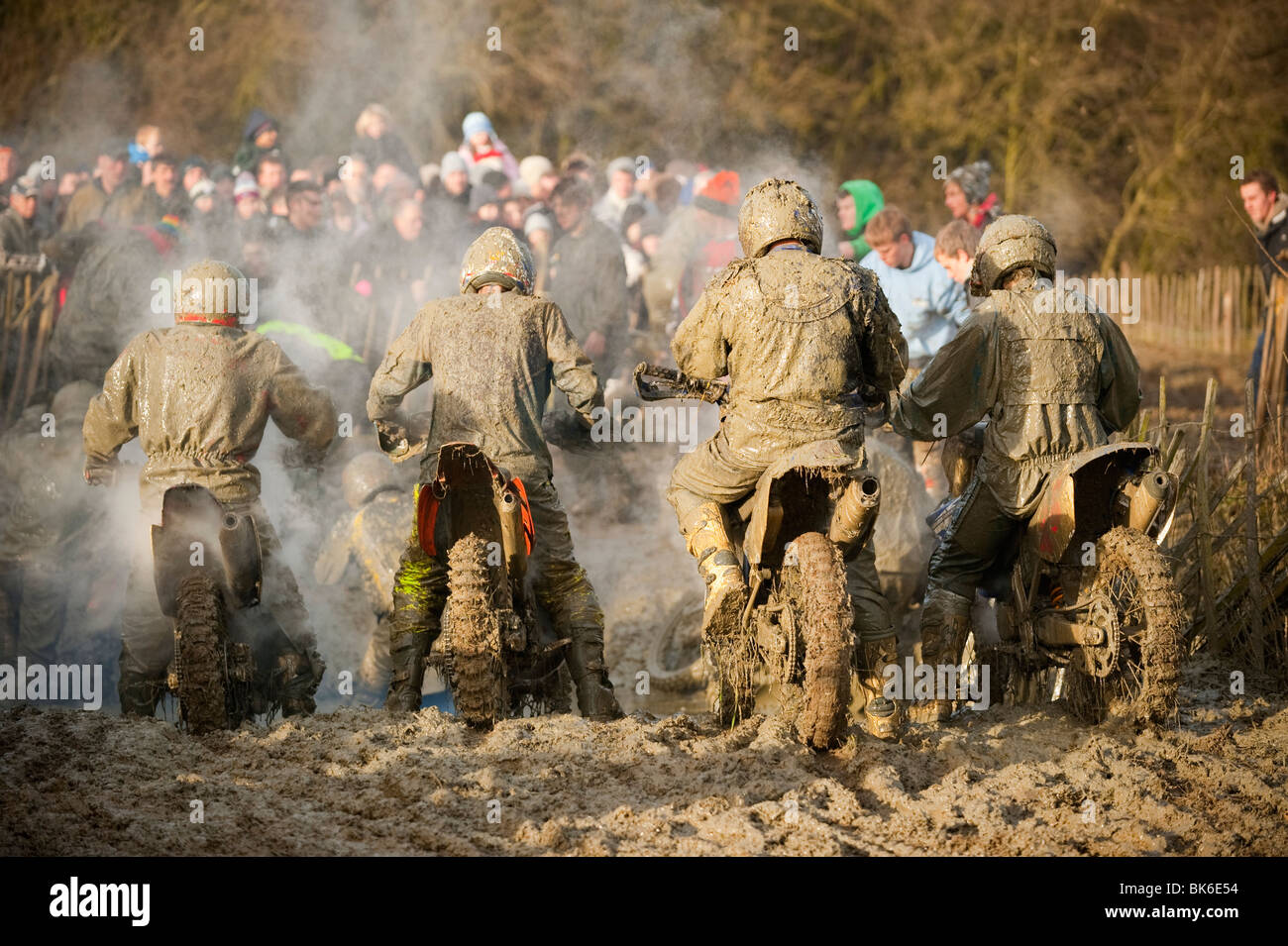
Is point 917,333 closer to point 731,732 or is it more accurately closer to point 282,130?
point 731,732

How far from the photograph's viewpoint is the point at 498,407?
6992mm

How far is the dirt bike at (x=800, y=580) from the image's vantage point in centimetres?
557

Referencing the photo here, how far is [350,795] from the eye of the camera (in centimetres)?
552

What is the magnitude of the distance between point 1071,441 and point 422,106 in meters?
16.4

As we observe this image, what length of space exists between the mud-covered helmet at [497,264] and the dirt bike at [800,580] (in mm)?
1298

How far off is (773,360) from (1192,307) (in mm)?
14565

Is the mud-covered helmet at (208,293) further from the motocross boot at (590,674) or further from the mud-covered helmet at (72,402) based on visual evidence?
the mud-covered helmet at (72,402)

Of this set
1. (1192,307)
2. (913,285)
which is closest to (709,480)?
(913,285)

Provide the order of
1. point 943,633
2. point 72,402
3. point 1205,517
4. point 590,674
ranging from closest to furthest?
point 943,633, point 590,674, point 1205,517, point 72,402

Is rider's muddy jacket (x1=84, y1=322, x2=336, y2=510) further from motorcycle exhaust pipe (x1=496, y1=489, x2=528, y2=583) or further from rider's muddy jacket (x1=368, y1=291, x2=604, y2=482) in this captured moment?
motorcycle exhaust pipe (x1=496, y1=489, x2=528, y2=583)

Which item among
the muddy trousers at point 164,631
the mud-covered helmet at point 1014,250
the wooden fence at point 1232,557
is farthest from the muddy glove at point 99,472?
the wooden fence at point 1232,557

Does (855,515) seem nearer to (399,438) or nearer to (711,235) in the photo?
(399,438)

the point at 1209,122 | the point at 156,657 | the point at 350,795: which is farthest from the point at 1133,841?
the point at 1209,122

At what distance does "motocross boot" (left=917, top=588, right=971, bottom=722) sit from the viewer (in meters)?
6.90
